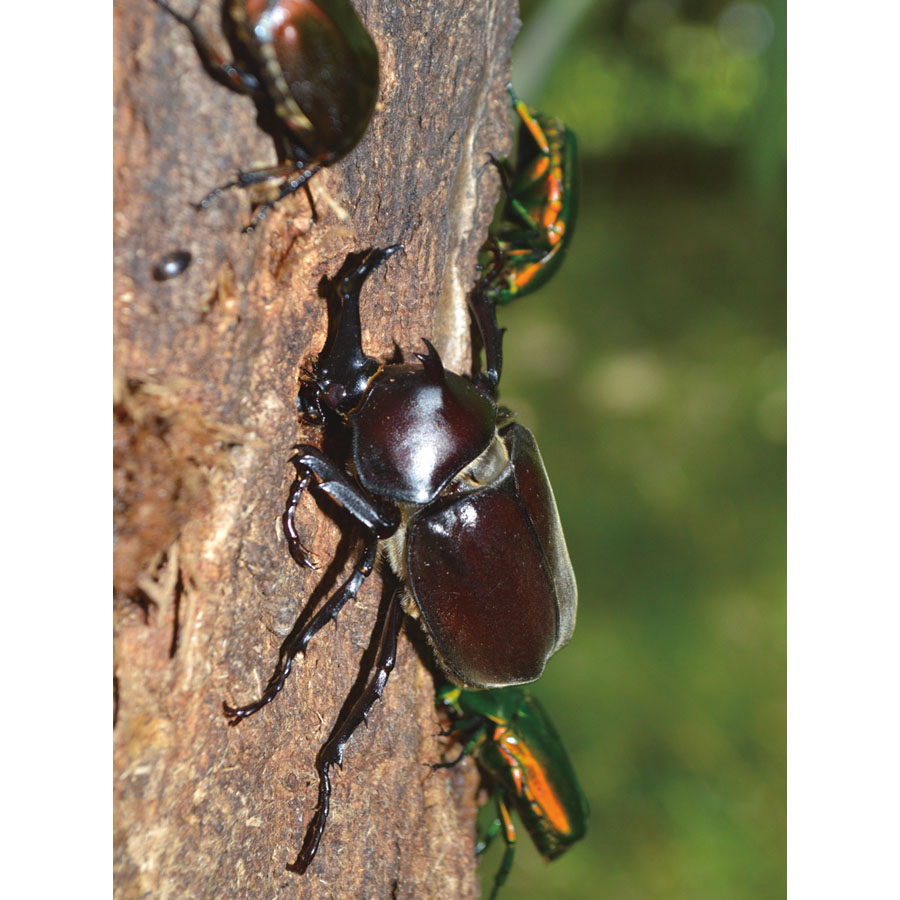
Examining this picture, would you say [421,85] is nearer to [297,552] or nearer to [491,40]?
[491,40]

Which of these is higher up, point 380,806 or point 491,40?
point 491,40

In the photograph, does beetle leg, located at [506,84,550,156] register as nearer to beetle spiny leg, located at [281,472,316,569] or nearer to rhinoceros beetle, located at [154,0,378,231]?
rhinoceros beetle, located at [154,0,378,231]

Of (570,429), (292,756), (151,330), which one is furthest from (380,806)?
(570,429)

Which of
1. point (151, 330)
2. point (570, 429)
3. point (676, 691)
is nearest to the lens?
point (151, 330)

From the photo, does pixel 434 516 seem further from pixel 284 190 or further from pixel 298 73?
pixel 298 73

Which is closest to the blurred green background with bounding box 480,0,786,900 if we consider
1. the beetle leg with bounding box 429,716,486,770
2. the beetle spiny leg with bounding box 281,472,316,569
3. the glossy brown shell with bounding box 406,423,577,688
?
the beetle leg with bounding box 429,716,486,770

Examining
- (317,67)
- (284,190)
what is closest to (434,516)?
(284,190)

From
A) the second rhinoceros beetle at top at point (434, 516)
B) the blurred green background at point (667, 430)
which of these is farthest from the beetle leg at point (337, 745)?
the blurred green background at point (667, 430)
